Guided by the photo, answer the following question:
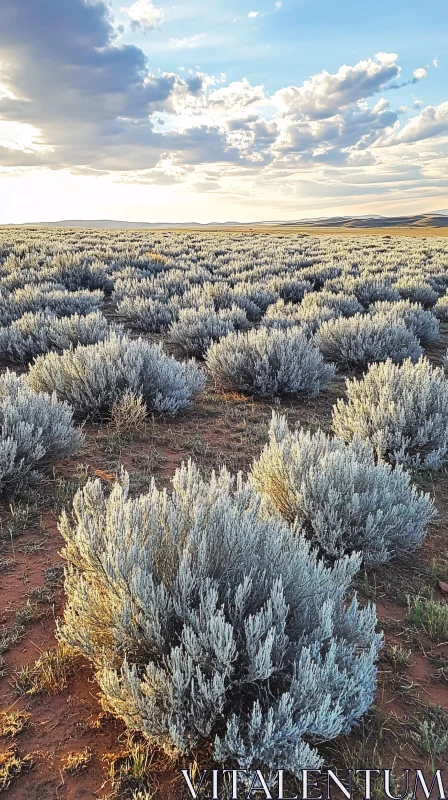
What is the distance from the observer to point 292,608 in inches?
84.4

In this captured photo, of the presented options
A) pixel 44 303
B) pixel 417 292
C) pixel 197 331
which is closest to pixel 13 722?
pixel 197 331

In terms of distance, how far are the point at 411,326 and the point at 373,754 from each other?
7.59m

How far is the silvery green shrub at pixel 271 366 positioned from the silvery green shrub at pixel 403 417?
1080 millimetres

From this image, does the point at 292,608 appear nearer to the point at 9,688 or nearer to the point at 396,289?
the point at 9,688

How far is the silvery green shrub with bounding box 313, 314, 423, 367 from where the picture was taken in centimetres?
724

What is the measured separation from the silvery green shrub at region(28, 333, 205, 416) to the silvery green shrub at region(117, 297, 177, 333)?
3.57 meters

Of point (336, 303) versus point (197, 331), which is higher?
point (336, 303)

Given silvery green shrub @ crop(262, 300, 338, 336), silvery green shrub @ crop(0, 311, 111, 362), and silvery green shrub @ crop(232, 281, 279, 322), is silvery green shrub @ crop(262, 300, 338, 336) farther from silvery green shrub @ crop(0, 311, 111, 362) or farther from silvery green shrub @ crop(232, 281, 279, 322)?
silvery green shrub @ crop(0, 311, 111, 362)

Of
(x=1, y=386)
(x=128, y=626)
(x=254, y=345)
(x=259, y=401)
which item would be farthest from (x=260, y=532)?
(x=254, y=345)

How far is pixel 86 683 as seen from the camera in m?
2.17

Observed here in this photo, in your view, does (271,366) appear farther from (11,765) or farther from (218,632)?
(11,765)

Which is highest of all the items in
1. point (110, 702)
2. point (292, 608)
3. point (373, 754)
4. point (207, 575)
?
point (207, 575)

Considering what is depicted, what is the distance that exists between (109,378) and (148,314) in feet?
14.4

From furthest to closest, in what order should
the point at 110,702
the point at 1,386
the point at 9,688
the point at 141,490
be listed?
the point at 1,386 → the point at 141,490 → the point at 9,688 → the point at 110,702
